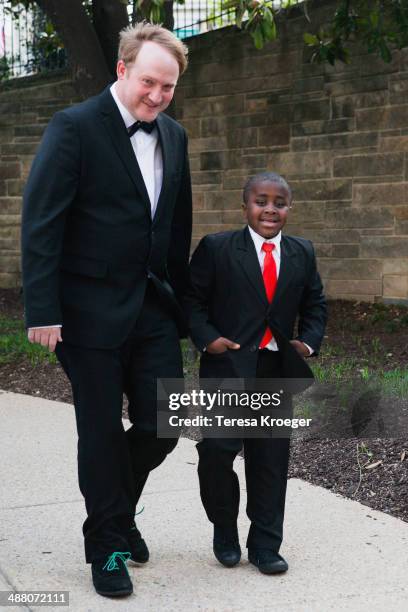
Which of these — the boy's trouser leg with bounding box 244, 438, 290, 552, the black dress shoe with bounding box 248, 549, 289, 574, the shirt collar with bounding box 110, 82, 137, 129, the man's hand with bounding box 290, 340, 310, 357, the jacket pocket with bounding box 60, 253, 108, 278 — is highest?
the shirt collar with bounding box 110, 82, 137, 129

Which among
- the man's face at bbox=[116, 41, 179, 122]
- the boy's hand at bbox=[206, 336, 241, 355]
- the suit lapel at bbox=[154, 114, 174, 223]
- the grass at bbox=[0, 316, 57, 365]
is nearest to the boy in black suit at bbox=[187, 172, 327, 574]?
the boy's hand at bbox=[206, 336, 241, 355]

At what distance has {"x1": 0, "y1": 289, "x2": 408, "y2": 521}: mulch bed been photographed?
4676 mm

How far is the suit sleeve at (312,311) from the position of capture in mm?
3707

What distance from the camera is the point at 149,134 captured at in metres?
3.54

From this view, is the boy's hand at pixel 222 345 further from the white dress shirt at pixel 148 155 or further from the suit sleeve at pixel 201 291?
the white dress shirt at pixel 148 155

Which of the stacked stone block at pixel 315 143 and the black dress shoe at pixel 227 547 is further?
the stacked stone block at pixel 315 143

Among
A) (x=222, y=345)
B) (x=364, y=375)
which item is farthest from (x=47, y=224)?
(x=364, y=375)

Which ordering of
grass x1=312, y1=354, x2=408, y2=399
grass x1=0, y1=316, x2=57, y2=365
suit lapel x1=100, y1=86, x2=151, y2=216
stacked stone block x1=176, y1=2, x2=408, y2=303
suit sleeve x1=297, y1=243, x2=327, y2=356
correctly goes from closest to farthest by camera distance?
suit lapel x1=100, y1=86, x2=151, y2=216, suit sleeve x1=297, y1=243, x2=327, y2=356, grass x1=312, y1=354, x2=408, y2=399, grass x1=0, y1=316, x2=57, y2=365, stacked stone block x1=176, y1=2, x2=408, y2=303

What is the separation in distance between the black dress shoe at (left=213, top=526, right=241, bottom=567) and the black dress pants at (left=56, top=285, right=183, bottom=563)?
37 centimetres

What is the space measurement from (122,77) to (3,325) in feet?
24.5

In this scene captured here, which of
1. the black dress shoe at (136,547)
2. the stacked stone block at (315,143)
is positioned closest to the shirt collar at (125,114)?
the black dress shoe at (136,547)

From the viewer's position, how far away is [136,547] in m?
3.67

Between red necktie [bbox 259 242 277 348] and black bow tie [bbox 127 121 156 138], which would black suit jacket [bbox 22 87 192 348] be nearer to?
black bow tie [bbox 127 121 156 138]

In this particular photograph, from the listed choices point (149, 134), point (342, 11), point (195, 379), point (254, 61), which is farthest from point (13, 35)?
point (149, 134)
